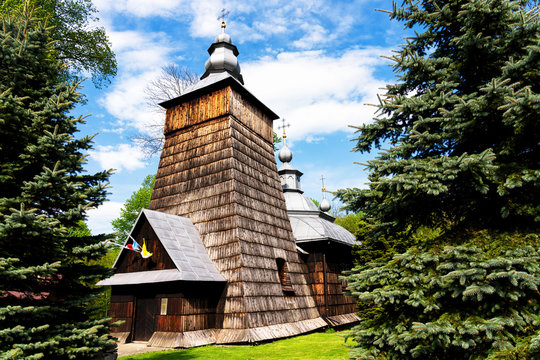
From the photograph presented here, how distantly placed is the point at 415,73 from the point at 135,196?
2950cm

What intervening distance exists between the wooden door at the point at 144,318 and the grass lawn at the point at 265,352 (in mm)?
2048

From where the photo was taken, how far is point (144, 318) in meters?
11.9

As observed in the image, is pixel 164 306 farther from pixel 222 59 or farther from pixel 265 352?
pixel 222 59

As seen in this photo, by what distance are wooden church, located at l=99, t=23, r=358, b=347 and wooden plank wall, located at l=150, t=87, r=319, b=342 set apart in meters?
0.05

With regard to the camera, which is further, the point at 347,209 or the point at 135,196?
the point at 135,196

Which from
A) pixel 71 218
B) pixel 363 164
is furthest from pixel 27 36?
pixel 363 164

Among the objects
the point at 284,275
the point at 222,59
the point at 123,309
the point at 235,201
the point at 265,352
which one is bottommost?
the point at 265,352

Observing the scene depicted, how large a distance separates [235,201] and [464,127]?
29.9 feet

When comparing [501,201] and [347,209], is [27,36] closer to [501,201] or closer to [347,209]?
[347,209]

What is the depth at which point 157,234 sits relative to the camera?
455 inches

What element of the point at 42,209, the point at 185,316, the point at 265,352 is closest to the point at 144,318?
the point at 185,316

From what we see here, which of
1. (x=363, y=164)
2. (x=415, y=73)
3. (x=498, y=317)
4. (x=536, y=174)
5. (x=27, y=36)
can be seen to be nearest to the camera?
(x=498, y=317)

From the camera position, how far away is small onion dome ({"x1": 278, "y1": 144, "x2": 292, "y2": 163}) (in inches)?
1013

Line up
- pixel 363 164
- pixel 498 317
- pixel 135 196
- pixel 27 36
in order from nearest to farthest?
pixel 498 317, pixel 363 164, pixel 27 36, pixel 135 196
